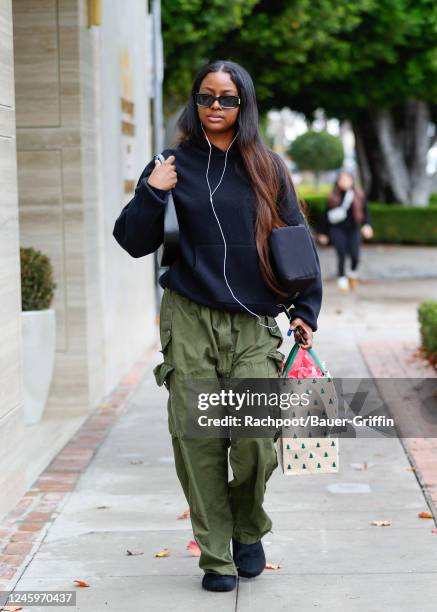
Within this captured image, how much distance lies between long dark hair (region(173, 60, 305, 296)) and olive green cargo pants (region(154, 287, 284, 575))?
0.22m

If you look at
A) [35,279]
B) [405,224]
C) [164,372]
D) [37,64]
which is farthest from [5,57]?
[405,224]

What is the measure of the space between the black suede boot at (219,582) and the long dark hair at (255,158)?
3.51ft

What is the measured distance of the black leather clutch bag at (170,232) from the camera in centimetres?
395

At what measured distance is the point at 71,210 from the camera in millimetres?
7535

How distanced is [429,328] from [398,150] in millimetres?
20038

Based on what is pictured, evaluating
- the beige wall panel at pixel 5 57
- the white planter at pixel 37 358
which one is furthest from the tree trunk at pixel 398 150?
the beige wall panel at pixel 5 57

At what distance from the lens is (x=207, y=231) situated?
4.06 meters

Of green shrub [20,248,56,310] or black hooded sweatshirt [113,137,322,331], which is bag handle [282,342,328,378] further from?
green shrub [20,248,56,310]

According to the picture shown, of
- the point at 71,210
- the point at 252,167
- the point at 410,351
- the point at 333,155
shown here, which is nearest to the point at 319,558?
the point at 252,167

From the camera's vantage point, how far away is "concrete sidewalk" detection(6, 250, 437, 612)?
4.20 meters

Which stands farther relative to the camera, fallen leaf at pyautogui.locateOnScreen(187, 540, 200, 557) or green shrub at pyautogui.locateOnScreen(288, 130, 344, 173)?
green shrub at pyautogui.locateOnScreen(288, 130, 344, 173)

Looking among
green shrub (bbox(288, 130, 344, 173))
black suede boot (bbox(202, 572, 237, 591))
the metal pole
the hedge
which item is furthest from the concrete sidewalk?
green shrub (bbox(288, 130, 344, 173))

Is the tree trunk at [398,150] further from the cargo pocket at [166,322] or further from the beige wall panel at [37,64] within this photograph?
the cargo pocket at [166,322]

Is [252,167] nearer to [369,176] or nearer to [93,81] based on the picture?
[93,81]
